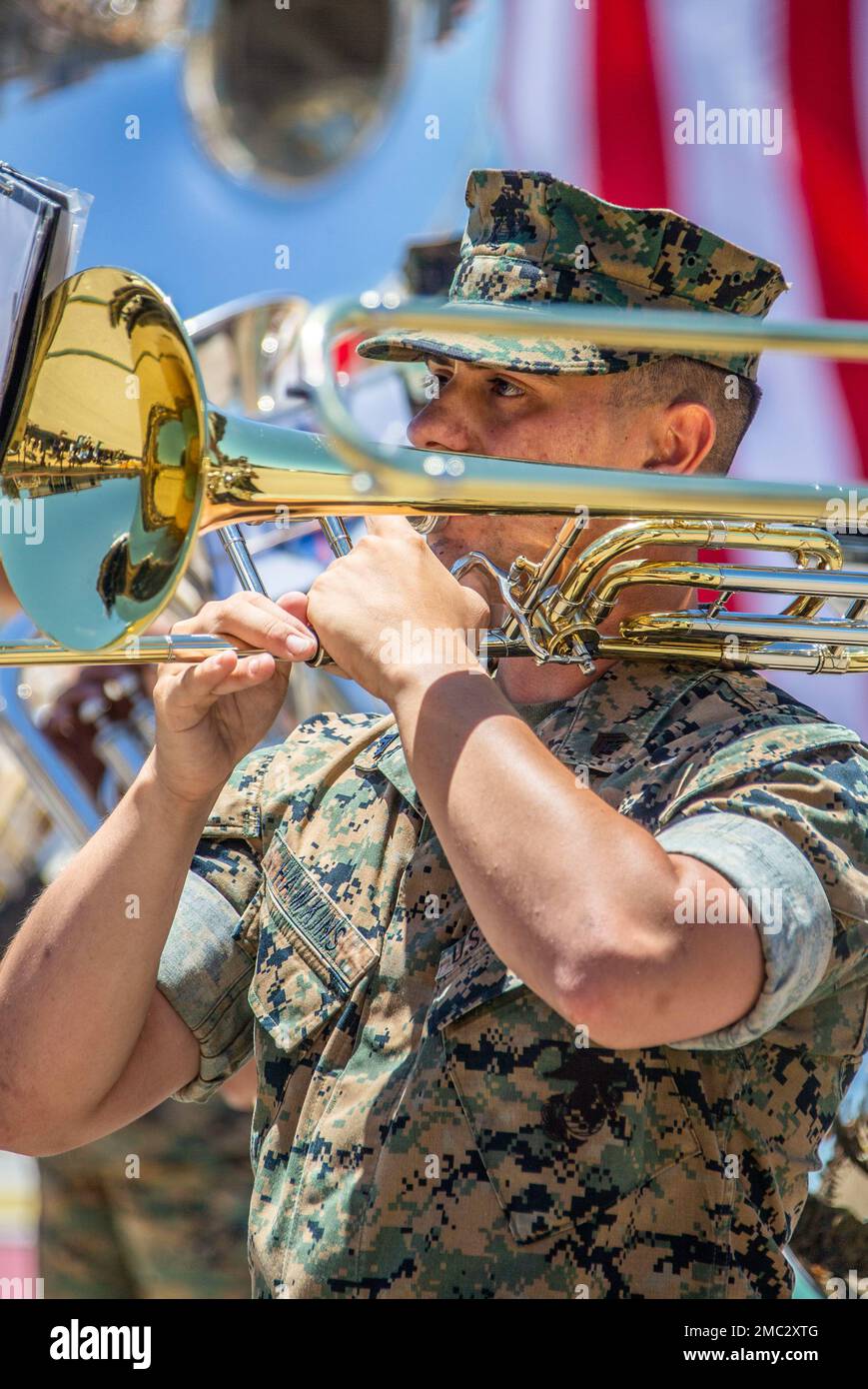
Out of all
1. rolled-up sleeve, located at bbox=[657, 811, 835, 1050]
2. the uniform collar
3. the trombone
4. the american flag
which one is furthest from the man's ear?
the american flag

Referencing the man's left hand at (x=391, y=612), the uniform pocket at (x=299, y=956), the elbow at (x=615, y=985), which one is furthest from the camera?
the uniform pocket at (x=299, y=956)

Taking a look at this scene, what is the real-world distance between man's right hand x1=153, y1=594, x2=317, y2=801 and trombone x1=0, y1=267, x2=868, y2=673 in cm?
4

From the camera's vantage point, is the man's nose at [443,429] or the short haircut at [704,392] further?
the short haircut at [704,392]

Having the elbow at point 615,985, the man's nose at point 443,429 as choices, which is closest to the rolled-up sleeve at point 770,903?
the elbow at point 615,985

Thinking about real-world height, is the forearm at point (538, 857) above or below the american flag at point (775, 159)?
below

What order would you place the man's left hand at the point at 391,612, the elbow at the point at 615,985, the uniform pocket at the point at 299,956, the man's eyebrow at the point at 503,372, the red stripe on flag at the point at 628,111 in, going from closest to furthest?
1. the elbow at the point at 615,985
2. the man's left hand at the point at 391,612
3. the uniform pocket at the point at 299,956
4. the man's eyebrow at the point at 503,372
5. the red stripe on flag at the point at 628,111

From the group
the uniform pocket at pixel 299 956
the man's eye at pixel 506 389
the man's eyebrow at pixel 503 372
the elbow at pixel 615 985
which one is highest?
the man's eyebrow at pixel 503 372

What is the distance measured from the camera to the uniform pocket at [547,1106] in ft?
6.09

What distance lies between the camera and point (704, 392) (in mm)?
2424

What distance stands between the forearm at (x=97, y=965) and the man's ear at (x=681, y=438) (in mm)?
809

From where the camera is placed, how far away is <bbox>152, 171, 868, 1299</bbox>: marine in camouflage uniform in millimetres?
1842

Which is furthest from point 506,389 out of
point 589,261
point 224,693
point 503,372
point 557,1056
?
point 557,1056

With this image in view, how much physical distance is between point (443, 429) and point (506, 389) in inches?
4.3

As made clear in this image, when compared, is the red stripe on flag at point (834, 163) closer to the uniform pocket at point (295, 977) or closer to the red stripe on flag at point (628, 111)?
the red stripe on flag at point (628, 111)
